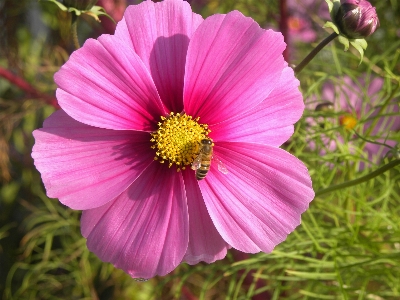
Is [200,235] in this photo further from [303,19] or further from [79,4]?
[303,19]

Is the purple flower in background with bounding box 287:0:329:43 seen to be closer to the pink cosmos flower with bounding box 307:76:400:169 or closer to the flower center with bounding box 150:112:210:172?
the pink cosmos flower with bounding box 307:76:400:169

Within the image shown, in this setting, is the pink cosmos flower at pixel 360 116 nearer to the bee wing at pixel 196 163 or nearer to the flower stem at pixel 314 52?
the flower stem at pixel 314 52

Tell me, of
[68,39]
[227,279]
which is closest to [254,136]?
[227,279]

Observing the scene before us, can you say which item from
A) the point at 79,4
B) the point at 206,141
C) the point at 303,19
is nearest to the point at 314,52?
the point at 206,141

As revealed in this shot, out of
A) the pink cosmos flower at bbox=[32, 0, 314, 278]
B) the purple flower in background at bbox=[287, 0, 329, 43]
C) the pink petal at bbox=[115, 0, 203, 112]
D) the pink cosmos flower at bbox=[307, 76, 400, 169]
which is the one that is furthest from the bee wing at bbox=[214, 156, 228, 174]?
the purple flower in background at bbox=[287, 0, 329, 43]

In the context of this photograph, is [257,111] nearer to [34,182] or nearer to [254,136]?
[254,136]
